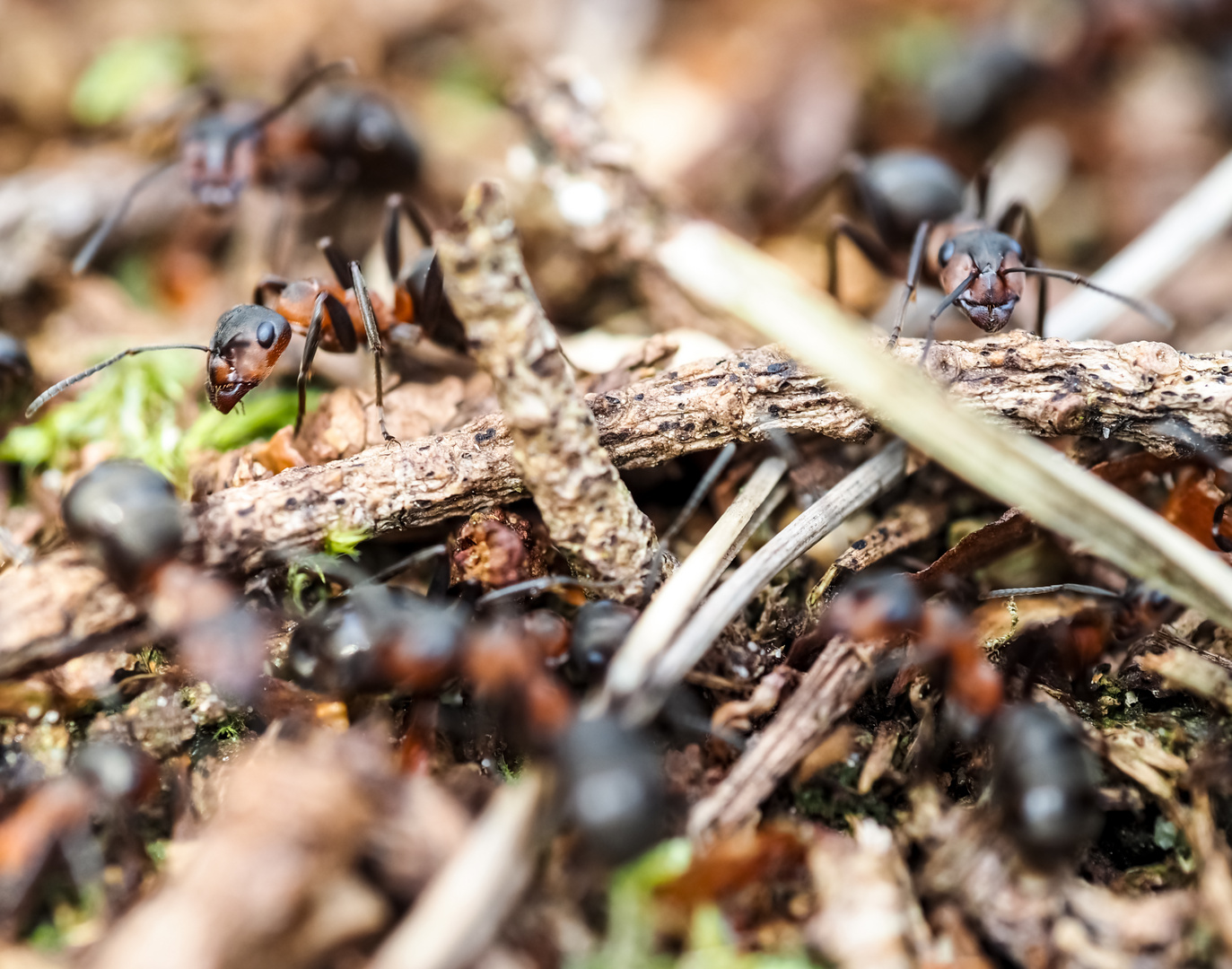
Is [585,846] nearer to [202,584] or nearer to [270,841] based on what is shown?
[270,841]

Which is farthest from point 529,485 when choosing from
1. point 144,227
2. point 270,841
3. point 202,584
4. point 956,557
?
point 144,227

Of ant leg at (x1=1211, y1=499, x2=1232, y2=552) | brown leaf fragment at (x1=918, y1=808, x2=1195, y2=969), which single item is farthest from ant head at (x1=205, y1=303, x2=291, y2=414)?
ant leg at (x1=1211, y1=499, x2=1232, y2=552)

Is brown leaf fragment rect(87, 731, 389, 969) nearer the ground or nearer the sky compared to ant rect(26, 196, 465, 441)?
nearer the ground

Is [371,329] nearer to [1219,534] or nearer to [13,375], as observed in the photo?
[13,375]

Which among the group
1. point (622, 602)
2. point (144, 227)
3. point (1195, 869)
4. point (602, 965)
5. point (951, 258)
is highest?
point (144, 227)

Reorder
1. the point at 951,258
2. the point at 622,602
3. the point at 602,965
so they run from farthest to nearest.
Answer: the point at 951,258 → the point at 622,602 → the point at 602,965

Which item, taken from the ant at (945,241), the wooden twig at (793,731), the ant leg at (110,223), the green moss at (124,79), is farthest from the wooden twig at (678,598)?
the green moss at (124,79)

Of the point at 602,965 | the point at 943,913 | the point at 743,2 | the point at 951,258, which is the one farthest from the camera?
the point at 743,2

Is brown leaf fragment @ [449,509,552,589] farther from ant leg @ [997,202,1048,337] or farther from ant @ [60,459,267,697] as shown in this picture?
ant leg @ [997,202,1048,337]
